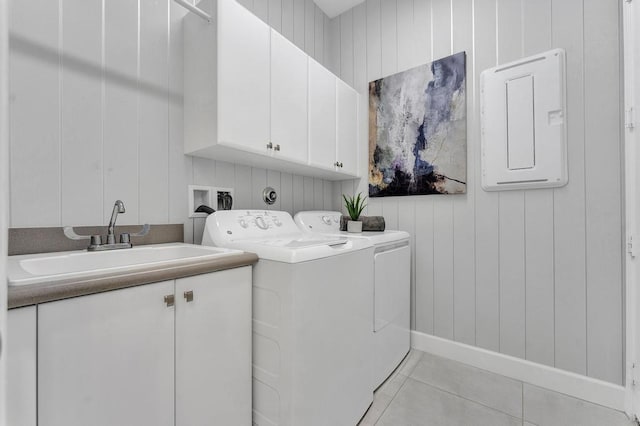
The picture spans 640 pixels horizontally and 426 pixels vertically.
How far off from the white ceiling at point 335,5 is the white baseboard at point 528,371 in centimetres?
290

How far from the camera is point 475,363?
181cm

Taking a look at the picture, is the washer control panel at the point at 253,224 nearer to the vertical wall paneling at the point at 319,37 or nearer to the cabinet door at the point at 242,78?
the cabinet door at the point at 242,78

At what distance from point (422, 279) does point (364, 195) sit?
84 centimetres

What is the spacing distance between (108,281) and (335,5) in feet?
9.22

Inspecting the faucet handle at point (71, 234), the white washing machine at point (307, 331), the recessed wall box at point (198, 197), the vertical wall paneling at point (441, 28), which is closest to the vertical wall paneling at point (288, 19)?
the vertical wall paneling at point (441, 28)

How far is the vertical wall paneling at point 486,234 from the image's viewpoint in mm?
1768

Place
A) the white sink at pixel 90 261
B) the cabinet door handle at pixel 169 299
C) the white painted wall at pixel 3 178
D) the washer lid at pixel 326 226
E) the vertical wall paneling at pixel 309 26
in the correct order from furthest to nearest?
the vertical wall paneling at pixel 309 26, the washer lid at pixel 326 226, the cabinet door handle at pixel 169 299, the white sink at pixel 90 261, the white painted wall at pixel 3 178

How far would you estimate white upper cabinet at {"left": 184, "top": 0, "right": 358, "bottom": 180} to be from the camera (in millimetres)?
1295

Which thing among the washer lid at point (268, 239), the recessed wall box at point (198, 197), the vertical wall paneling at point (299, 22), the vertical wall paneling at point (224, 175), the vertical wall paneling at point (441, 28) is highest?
the vertical wall paneling at point (299, 22)

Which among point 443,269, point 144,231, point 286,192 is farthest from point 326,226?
point 144,231

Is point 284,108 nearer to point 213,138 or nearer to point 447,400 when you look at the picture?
point 213,138

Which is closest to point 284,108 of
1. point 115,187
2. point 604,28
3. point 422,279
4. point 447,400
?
point 115,187

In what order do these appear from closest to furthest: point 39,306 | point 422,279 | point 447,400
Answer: point 39,306 < point 447,400 < point 422,279

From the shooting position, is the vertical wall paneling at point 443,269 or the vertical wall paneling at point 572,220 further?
the vertical wall paneling at point 443,269
